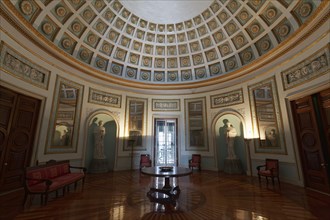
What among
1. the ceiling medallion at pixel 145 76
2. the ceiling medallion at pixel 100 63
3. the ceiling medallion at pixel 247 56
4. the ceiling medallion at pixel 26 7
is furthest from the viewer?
the ceiling medallion at pixel 145 76

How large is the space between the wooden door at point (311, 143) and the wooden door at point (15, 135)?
10.5 m

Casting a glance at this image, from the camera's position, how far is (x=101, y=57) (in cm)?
987

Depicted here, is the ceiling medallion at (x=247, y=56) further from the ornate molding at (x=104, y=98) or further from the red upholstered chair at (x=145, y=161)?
the red upholstered chair at (x=145, y=161)

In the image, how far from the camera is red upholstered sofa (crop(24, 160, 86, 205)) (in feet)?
14.6

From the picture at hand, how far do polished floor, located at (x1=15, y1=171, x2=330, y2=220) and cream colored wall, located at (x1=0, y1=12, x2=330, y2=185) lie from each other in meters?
2.17

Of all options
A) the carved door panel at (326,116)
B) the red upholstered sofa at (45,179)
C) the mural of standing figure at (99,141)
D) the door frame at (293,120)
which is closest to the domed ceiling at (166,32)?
the door frame at (293,120)

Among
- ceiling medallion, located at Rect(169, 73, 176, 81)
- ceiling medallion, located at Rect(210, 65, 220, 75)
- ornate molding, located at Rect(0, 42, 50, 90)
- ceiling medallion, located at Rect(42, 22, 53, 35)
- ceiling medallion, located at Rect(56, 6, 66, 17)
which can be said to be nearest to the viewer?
ornate molding, located at Rect(0, 42, 50, 90)

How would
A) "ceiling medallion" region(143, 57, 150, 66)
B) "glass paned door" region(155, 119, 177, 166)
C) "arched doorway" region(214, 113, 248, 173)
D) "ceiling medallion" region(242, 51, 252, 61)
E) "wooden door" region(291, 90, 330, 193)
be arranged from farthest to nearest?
"ceiling medallion" region(143, 57, 150, 66) < "glass paned door" region(155, 119, 177, 166) < "arched doorway" region(214, 113, 248, 173) < "ceiling medallion" region(242, 51, 252, 61) < "wooden door" region(291, 90, 330, 193)

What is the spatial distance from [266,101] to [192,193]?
560cm

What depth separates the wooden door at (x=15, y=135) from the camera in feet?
17.8

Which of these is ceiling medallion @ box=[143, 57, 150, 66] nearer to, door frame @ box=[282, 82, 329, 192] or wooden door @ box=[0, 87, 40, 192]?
wooden door @ box=[0, 87, 40, 192]

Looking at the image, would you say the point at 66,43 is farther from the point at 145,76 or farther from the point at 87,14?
the point at 145,76

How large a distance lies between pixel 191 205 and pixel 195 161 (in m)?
5.57

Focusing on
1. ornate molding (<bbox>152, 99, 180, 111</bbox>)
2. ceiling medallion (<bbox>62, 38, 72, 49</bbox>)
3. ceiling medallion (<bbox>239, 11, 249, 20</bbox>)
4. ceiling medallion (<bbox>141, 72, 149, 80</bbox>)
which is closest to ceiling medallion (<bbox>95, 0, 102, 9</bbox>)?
ceiling medallion (<bbox>62, 38, 72, 49</bbox>)
